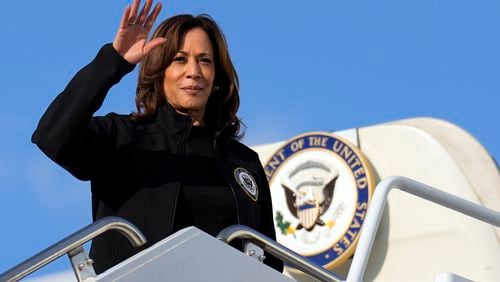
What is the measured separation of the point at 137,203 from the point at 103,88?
53 cm

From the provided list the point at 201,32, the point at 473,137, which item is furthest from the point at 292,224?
the point at 201,32

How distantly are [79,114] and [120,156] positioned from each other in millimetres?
416

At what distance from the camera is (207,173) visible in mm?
4719

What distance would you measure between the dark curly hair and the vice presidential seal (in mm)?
10705

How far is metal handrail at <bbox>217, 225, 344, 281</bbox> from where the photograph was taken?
173 inches

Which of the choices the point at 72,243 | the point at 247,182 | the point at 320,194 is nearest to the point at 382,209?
the point at 247,182

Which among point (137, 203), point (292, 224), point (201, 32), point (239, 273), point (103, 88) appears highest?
point (292, 224)

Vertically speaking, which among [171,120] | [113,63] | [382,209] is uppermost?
[113,63]

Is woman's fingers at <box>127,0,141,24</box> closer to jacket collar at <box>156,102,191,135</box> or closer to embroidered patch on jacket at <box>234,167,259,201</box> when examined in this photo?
jacket collar at <box>156,102,191,135</box>

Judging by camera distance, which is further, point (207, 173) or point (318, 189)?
point (318, 189)

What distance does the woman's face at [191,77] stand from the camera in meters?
4.83

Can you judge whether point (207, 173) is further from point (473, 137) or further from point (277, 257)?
point (473, 137)

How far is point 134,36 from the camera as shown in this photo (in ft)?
14.7

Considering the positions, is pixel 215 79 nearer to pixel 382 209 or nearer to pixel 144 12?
pixel 144 12
